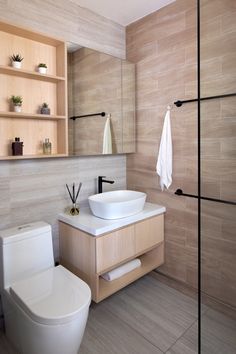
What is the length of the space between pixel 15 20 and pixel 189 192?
6.37ft

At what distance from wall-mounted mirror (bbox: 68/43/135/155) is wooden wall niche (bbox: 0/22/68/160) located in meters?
0.10

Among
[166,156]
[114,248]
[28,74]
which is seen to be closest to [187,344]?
[114,248]

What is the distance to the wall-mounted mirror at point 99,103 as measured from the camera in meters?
2.16

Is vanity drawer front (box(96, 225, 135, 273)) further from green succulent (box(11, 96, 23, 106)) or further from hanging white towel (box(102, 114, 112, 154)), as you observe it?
green succulent (box(11, 96, 23, 106))

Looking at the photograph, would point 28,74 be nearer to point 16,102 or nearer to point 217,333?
point 16,102

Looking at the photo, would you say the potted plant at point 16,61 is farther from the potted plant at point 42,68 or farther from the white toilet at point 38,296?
the white toilet at point 38,296

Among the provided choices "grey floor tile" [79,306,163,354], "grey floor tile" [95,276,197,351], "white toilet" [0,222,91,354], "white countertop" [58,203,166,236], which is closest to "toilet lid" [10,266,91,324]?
"white toilet" [0,222,91,354]

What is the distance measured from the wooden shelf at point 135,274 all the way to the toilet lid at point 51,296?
411 mm

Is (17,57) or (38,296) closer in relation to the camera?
(38,296)

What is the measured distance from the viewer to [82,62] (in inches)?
86.7

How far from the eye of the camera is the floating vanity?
6.07ft

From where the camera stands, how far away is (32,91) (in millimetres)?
1985

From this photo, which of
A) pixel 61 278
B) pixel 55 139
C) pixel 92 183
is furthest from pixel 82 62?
pixel 61 278

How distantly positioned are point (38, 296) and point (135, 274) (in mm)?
989
